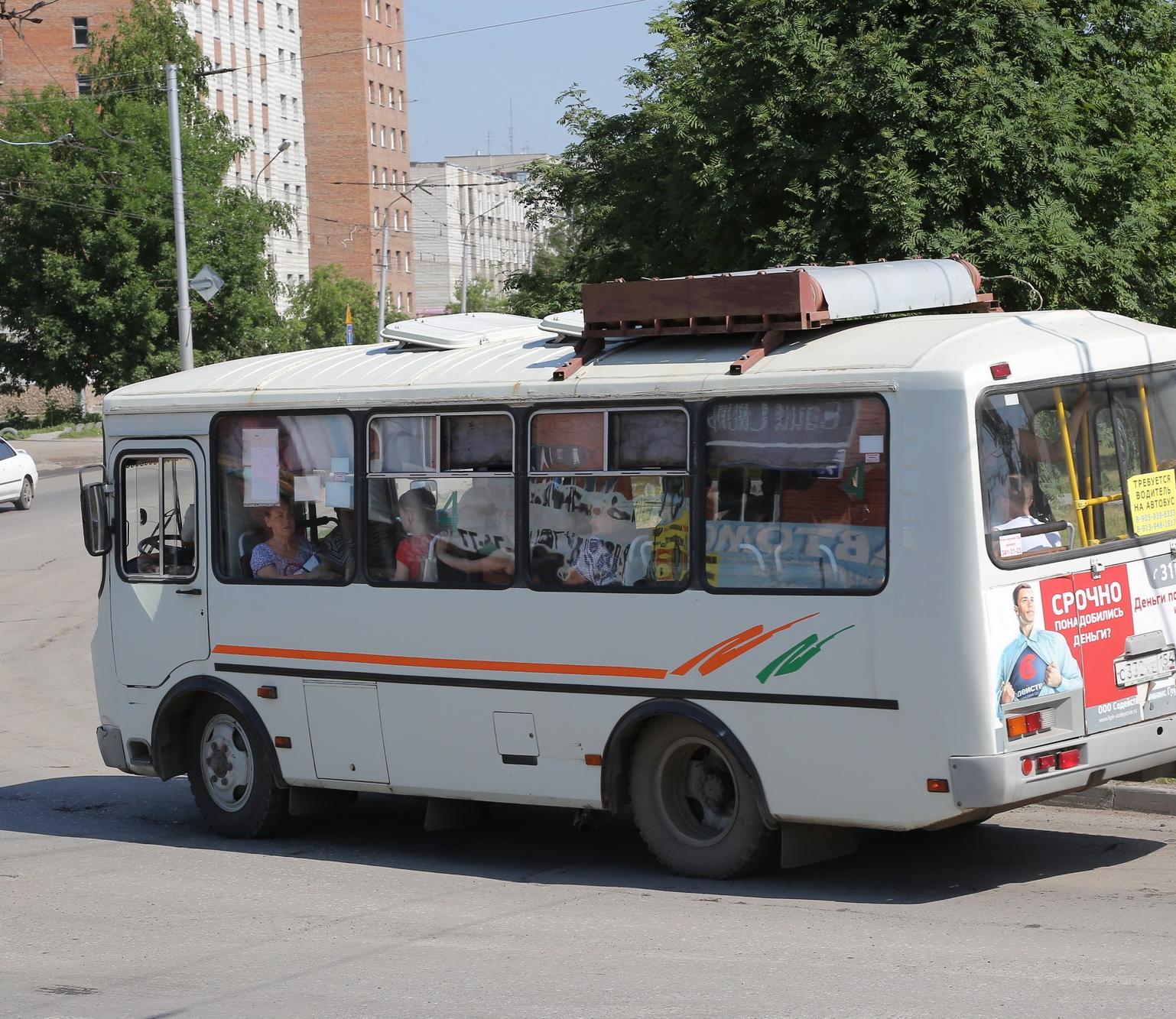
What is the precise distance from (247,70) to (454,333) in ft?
295

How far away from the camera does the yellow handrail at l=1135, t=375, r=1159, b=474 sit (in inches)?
319

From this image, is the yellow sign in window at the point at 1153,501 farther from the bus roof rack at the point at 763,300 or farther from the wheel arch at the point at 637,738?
the wheel arch at the point at 637,738

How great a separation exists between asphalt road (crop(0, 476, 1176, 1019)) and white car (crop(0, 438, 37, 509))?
24.2m

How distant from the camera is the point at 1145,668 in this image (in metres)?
7.90

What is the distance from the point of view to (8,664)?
18.5 metres

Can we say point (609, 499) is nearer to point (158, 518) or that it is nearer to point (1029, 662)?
point (1029, 662)

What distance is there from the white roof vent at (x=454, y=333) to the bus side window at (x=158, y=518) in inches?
60.7

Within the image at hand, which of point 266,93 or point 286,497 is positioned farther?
point 266,93

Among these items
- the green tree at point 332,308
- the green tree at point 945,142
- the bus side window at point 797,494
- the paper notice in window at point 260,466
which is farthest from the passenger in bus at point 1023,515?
the green tree at point 332,308

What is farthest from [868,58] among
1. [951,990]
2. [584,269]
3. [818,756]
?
[951,990]

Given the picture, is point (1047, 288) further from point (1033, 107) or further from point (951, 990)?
point (951, 990)

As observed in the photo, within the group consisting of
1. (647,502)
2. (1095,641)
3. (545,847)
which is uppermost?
(647,502)

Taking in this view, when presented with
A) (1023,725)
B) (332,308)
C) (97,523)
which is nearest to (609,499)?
(1023,725)

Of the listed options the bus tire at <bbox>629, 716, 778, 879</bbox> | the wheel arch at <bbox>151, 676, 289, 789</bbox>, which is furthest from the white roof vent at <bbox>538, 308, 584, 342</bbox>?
the wheel arch at <bbox>151, 676, 289, 789</bbox>
